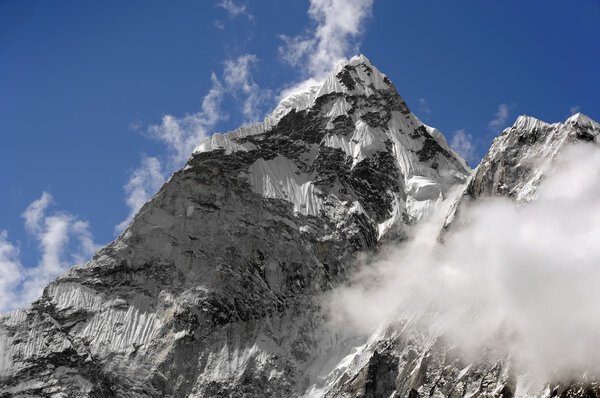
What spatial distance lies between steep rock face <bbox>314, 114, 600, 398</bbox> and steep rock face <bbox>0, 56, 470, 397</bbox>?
1.91m

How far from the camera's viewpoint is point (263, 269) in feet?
468

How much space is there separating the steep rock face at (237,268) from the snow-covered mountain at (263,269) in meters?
0.19

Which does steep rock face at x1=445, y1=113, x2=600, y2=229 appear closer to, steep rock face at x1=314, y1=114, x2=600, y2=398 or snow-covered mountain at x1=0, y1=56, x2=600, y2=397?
steep rock face at x1=314, y1=114, x2=600, y2=398

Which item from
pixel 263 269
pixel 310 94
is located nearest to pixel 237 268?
pixel 263 269

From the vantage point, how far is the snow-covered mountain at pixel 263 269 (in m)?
132

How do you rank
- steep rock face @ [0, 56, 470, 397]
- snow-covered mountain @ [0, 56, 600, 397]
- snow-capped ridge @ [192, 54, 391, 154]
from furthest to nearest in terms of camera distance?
1. snow-capped ridge @ [192, 54, 391, 154]
2. steep rock face @ [0, 56, 470, 397]
3. snow-covered mountain @ [0, 56, 600, 397]

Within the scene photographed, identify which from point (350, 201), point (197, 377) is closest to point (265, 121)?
point (350, 201)

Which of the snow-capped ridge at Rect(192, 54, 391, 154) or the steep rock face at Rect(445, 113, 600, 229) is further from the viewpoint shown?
the snow-capped ridge at Rect(192, 54, 391, 154)

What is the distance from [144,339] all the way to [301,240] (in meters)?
25.5

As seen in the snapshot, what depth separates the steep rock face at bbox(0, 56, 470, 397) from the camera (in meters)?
135

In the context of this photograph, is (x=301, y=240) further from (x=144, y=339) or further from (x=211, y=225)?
(x=144, y=339)

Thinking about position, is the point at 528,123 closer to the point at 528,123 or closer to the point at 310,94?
the point at 528,123

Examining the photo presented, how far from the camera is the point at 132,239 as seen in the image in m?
147

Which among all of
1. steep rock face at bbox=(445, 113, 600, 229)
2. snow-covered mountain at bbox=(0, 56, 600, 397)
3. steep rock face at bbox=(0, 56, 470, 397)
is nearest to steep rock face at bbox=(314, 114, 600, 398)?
steep rock face at bbox=(445, 113, 600, 229)
